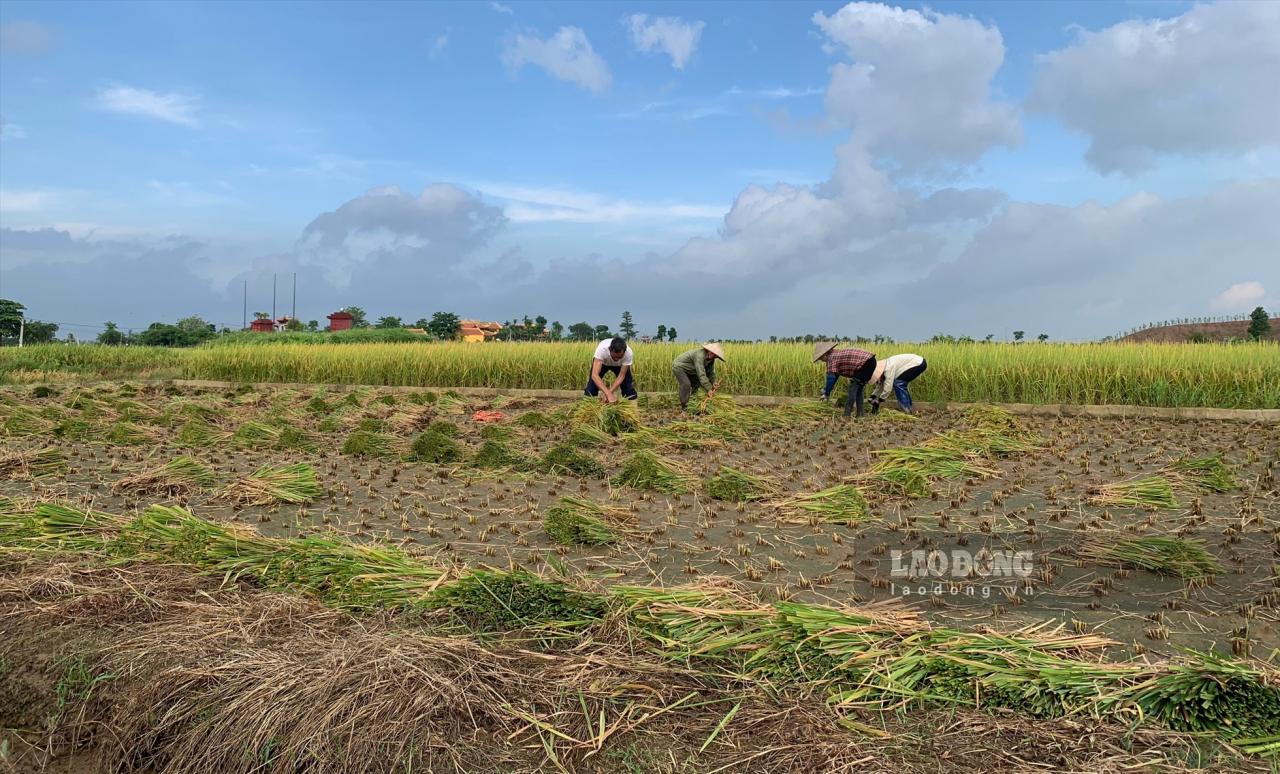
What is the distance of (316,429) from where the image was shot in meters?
8.04

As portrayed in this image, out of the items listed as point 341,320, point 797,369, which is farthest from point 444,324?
point 797,369

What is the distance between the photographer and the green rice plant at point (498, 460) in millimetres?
5957

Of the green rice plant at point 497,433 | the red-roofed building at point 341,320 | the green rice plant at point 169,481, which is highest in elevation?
the red-roofed building at point 341,320

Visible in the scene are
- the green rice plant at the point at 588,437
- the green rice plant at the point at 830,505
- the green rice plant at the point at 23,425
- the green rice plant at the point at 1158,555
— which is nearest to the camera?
the green rice plant at the point at 1158,555

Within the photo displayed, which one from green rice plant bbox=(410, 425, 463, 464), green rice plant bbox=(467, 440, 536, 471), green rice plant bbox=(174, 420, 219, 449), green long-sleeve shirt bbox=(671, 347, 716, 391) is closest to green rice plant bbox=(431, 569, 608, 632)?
green rice plant bbox=(467, 440, 536, 471)

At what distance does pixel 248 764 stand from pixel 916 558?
2.75m

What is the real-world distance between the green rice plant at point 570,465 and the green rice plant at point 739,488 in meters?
0.97

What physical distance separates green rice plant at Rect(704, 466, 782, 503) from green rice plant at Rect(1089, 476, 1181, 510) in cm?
188

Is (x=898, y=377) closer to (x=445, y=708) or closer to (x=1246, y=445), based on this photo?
(x=1246, y=445)

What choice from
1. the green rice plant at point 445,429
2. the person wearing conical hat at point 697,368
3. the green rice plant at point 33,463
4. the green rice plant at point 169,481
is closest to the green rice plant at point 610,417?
the green rice plant at point 445,429

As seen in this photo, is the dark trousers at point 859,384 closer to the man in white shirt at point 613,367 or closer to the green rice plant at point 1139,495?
the man in white shirt at point 613,367

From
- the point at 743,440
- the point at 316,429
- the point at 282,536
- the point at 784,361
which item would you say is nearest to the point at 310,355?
the point at 316,429

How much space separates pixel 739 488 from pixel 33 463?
201 inches

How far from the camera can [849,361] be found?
877 centimetres
